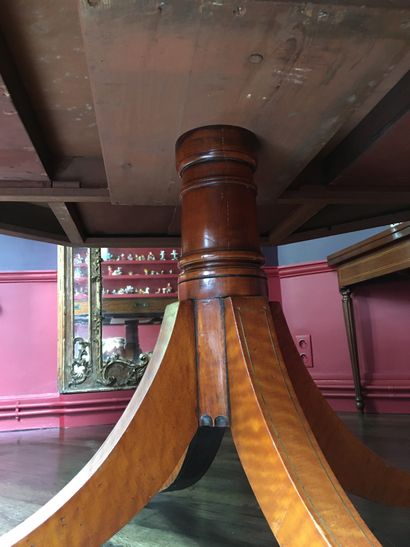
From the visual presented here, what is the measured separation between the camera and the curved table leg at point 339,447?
0.55 metres

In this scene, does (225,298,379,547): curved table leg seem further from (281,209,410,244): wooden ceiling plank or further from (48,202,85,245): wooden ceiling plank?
(281,209,410,244): wooden ceiling plank

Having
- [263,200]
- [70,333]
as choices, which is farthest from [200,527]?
[70,333]

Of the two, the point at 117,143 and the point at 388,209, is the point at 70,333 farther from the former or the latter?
the point at 117,143

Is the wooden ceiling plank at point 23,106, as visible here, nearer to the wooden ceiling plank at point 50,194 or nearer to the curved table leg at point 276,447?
the wooden ceiling plank at point 50,194

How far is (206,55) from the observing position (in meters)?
0.39

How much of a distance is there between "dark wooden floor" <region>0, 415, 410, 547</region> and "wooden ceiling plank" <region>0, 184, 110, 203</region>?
22.1 inches

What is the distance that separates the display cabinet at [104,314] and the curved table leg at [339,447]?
174cm

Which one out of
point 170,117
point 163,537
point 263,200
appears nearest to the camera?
point 170,117

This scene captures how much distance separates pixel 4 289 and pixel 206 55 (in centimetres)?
210

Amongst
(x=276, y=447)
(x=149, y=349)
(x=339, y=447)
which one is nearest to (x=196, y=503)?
(x=339, y=447)

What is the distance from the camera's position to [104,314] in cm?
229

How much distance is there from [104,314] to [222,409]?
1911 mm

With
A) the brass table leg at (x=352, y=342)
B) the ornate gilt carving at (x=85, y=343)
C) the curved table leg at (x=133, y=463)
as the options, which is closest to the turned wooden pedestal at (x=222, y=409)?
the curved table leg at (x=133, y=463)

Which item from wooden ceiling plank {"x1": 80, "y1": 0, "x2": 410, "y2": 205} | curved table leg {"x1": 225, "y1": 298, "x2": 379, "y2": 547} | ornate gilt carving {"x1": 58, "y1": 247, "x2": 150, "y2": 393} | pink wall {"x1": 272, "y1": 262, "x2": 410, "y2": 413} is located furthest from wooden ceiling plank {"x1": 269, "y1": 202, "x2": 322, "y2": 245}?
ornate gilt carving {"x1": 58, "y1": 247, "x2": 150, "y2": 393}
